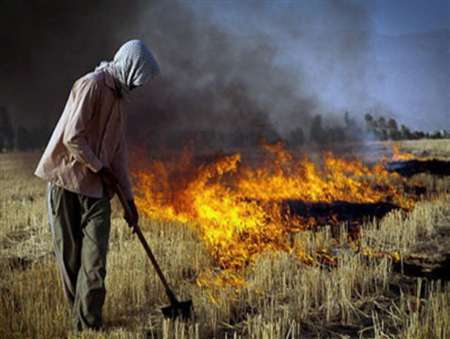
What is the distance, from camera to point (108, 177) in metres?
3.91

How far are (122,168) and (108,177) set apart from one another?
377mm

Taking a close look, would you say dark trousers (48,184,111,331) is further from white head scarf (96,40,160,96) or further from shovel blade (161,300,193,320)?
white head scarf (96,40,160,96)

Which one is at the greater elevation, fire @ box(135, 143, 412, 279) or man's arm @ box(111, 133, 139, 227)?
man's arm @ box(111, 133, 139, 227)

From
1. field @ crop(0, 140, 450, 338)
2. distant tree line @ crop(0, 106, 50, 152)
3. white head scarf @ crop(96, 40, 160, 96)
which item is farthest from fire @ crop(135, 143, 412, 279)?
distant tree line @ crop(0, 106, 50, 152)

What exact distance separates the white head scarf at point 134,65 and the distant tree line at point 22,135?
1011 centimetres

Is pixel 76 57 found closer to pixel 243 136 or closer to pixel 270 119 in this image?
pixel 243 136

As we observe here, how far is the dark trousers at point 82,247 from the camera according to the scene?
388 centimetres

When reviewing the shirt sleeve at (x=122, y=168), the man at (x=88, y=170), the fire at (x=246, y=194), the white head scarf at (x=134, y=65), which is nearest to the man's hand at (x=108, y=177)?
the man at (x=88, y=170)

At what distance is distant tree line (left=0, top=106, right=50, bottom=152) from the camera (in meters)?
13.1

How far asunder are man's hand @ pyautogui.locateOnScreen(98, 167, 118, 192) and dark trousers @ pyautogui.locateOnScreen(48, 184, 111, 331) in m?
0.16

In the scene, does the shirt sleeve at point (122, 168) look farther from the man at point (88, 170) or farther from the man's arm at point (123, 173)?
the man at point (88, 170)

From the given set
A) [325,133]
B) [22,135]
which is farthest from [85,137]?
[325,133]

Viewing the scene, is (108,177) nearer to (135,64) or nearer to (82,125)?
(82,125)

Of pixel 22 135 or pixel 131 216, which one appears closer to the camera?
pixel 131 216
